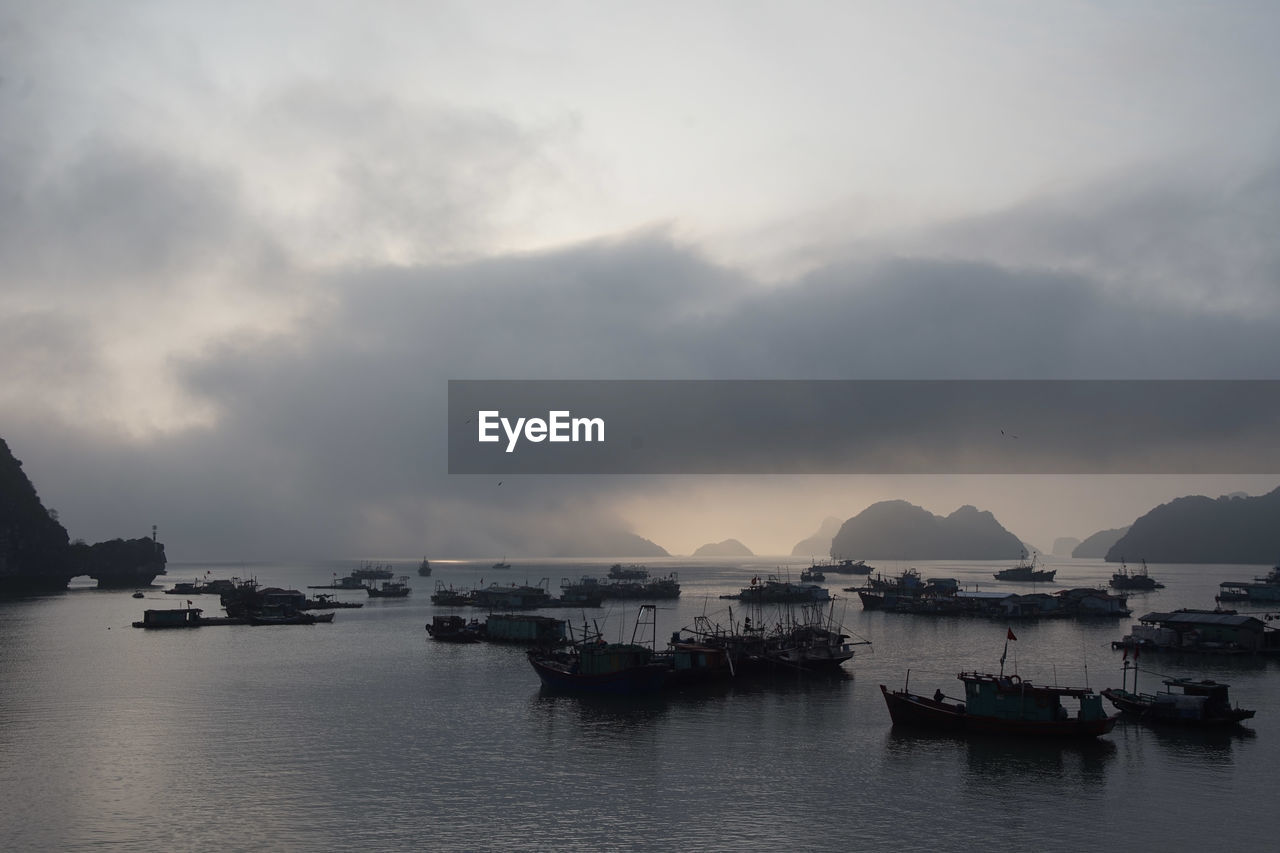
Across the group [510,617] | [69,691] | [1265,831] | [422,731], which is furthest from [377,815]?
[510,617]

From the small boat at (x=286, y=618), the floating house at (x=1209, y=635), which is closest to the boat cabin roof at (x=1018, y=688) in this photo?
the floating house at (x=1209, y=635)

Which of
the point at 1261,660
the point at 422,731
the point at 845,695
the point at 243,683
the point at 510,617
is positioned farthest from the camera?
the point at 510,617

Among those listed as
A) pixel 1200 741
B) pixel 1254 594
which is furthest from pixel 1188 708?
pixel 1254 594

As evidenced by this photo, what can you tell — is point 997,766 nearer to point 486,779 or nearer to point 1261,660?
point 486,779

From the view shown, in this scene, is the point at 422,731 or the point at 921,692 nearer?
the point at 422,731

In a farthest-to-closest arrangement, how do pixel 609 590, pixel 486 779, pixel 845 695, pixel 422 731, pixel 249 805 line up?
1. pixel 609 590
2. pixel 845 695
3. pixel 422 731
4. pixel 486 779
5. pixel 249 805

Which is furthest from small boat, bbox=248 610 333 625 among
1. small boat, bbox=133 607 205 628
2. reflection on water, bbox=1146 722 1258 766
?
reflection on water, bbox=1146 722 1258 766

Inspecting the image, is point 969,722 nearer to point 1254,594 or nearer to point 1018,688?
point 1018,688
